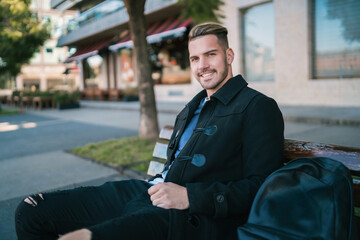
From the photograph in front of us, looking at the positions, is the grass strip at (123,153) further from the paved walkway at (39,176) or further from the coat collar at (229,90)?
the coat collar at (229,90)

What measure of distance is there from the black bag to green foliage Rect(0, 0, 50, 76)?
14.5 metres

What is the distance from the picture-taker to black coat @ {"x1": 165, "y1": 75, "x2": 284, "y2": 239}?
1647mm

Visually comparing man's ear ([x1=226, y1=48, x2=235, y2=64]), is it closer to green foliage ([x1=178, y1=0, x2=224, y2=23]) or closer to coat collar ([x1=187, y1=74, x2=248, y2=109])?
coat collar ([x1=187, y1=74, x2=248, y2=109])

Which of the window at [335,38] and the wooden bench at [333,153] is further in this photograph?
the window at [335,38]

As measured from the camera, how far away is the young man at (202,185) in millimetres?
1628

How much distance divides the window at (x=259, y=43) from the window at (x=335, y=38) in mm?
1923

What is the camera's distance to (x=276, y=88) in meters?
12.8

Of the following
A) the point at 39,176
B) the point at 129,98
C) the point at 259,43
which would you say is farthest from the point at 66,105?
the point at 39,176

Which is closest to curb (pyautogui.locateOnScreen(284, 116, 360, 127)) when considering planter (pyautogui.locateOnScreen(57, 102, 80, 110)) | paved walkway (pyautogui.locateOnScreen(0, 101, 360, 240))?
paved walkway (pyautogui.locateOnScreen(0, 101, 360, 240))

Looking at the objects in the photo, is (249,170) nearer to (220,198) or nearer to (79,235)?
(220,198)

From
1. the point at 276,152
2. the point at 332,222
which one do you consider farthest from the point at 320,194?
the point at 276,152

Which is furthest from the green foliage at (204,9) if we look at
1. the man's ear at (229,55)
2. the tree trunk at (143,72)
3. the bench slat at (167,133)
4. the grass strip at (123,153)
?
the man's ear at (229,55)

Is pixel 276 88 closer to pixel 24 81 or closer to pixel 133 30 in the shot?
pixel 133 30

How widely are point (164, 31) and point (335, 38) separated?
8.17m
